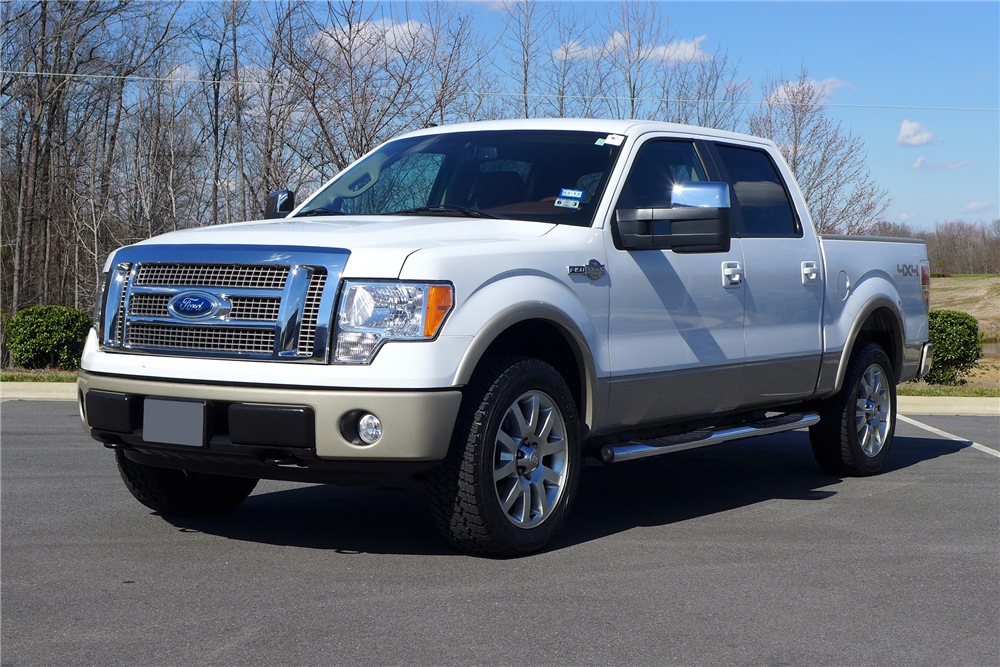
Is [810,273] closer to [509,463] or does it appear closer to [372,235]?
[509,463]

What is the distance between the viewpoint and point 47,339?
1571 centimetres

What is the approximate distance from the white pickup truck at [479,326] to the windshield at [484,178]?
2 cm

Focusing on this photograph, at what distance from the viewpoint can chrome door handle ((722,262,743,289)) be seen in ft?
20.9

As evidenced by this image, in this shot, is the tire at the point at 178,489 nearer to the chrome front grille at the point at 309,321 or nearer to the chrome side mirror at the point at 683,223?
the chrome front grille at the point at 309,321

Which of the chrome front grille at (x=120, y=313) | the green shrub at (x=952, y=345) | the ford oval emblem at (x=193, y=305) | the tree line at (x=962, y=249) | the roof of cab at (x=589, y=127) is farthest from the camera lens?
the tree line at (x=962, y=249)

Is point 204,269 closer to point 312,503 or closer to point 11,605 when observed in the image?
point 11,605

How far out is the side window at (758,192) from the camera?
6.87 m

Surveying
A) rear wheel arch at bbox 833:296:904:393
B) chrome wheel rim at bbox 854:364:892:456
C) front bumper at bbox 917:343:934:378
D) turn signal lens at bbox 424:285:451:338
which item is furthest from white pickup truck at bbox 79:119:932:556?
front bumper at bbox 917:343:934:378

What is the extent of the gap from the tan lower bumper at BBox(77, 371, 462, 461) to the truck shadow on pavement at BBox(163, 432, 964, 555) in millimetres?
723

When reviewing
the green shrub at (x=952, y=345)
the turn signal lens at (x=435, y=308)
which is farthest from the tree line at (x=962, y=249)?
the turn signal lens at (x=435, y=308)

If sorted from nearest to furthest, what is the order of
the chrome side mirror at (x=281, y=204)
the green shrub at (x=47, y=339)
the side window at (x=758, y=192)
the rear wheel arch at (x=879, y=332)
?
the chrome side mirror at (x=281, y=204), the side window at (x=758, y=192), the rear wheel arch at (x=879, y=332), the green shrub at (x=47, y=339)

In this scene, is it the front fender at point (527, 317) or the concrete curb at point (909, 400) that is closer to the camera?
the front fender at point (527, 317)

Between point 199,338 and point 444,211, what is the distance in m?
1.55

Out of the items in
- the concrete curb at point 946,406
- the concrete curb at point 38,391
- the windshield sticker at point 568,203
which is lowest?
the concrete curb at point 946,406
